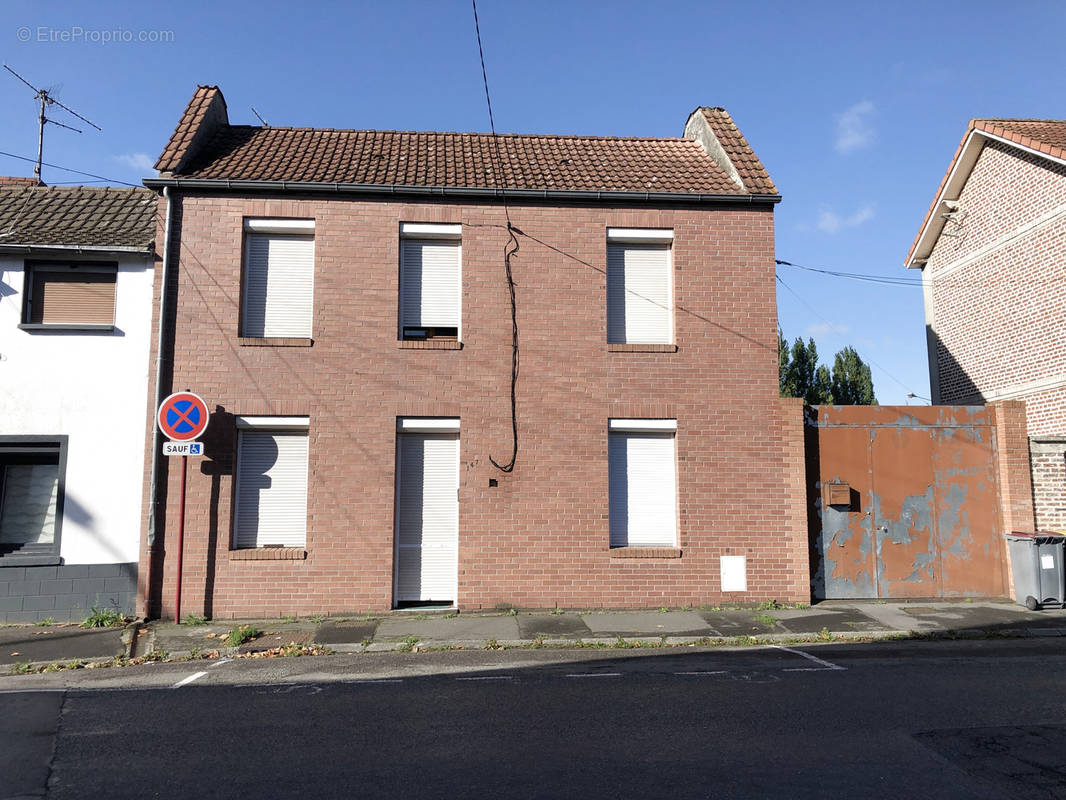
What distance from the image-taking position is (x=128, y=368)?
10883 mm

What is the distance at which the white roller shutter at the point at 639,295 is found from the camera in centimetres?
1166

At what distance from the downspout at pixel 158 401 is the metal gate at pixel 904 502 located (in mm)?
9419

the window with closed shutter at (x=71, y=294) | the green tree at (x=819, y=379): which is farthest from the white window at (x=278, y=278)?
the green tree at (x=819, y=379)

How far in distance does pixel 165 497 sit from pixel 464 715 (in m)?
6.54

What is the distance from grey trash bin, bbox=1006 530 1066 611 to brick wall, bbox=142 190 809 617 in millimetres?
3119

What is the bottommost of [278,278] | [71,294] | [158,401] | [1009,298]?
[158,401]

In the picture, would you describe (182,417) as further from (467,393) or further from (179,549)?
(467,393)

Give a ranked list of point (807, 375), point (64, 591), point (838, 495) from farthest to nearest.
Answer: point (807, 375), point (838, 495), point (64, 591)

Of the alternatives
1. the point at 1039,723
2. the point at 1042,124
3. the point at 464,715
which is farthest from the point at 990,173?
the point at 464,715

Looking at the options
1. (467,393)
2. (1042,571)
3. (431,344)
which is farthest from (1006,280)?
(431,344)

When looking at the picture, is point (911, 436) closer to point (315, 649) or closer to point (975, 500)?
point (975, 500)

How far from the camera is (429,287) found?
11492 mm

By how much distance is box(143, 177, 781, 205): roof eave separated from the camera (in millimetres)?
11078

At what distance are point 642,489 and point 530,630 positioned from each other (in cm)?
284
